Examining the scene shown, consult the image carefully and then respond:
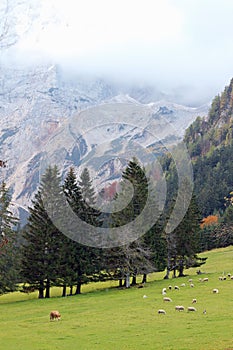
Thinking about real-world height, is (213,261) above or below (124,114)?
below

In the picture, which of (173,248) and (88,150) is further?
(173,248)

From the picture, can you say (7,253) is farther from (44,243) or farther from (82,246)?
(82,246)

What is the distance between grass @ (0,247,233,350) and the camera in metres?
21.9

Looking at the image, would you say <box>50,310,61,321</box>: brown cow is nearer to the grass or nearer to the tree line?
the grass

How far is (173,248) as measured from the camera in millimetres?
59375

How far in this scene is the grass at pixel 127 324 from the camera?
21891 mm

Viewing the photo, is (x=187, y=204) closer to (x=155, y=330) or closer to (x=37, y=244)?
(x=37, y=244)

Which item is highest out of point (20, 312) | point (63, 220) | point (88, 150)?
point (88, 150)

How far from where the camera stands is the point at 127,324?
28250 millimetres

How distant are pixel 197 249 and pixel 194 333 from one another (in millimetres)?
38516

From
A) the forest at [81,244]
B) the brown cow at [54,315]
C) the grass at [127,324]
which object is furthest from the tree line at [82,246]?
the brown cow at [54,315]

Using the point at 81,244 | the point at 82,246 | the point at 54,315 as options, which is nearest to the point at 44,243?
the point at 81,244

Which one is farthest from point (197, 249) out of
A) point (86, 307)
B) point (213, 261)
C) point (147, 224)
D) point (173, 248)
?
point (86, 307)

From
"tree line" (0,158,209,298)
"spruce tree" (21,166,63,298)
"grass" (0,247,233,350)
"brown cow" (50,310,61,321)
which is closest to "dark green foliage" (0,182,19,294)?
"tree line" (0,158,209,298)
